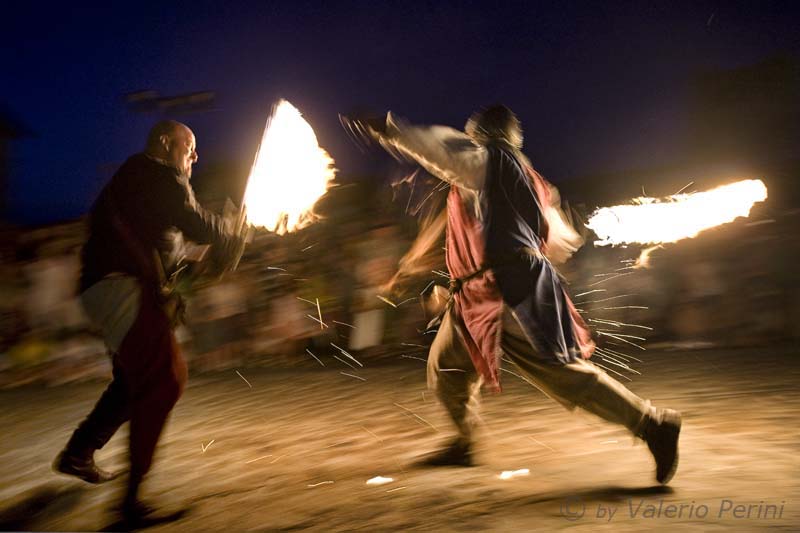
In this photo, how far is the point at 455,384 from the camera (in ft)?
11.5

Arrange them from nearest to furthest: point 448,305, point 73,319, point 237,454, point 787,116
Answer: point 448,305 → point 237,454 → point 73,319 → point 787,116

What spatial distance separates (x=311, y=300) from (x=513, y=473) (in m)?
4.69

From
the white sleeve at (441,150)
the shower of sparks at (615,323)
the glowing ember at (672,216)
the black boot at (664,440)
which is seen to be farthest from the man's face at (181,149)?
the shower of sparks at (615,323)

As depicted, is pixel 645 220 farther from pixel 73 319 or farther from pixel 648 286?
pixel 73 319

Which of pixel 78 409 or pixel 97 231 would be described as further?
pixel 78 409

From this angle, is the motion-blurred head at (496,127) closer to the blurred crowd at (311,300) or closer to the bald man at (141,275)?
the bald man at (141,275)

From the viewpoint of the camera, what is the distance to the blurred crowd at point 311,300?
6.96 metres

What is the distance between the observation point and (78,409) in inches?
243

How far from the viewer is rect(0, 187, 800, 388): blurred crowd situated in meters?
6.96

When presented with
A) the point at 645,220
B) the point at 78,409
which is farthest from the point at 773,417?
the point at 78,409

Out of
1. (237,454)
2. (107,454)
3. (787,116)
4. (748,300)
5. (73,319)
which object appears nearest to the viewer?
(237,454)

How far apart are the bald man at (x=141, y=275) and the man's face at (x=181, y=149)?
4 cm

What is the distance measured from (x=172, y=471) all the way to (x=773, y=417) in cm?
347

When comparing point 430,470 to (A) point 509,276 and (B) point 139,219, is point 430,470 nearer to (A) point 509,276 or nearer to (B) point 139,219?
(A) point 509,276
